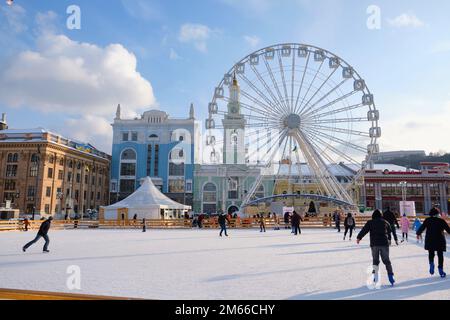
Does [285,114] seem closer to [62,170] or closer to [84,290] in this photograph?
[84,290]

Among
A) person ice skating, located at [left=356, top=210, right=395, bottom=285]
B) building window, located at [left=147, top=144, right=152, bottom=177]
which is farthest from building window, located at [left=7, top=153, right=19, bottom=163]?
person ice skating, located at [left=356, top=210, right=395, bottom=285]

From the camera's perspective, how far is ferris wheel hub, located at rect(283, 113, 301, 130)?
3425 centimetres

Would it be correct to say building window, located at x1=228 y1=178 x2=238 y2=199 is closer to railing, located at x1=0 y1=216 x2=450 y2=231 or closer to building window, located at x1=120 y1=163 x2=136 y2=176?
building window, located at x1=120 y1=163 x2=136 y2=176

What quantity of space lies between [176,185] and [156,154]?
7203mm

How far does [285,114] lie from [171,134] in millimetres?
35934

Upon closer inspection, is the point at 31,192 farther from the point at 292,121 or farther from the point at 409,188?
the point at 409,188

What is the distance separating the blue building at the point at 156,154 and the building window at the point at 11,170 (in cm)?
1586

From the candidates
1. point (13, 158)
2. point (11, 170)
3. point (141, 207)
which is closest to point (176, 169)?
point (13, 158)

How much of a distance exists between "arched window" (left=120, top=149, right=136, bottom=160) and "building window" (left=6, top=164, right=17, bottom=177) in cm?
1773

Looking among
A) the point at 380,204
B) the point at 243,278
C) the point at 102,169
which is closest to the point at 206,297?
the point at 243,278

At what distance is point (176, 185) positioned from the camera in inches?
2525

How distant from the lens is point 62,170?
5828 cm

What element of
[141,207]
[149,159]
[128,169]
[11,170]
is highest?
[149,159]

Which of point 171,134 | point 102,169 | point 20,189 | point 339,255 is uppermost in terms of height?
point 171,134
